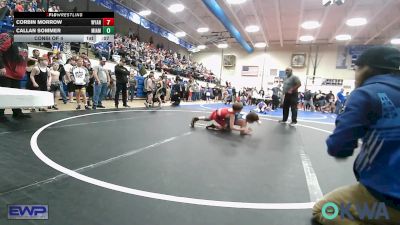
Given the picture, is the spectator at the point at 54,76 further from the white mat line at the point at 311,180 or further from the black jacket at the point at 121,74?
the white mat line at the point at 311,180

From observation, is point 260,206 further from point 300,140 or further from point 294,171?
point 300,140

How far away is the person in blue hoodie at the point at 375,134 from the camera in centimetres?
108

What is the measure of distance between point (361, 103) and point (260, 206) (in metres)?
0.83

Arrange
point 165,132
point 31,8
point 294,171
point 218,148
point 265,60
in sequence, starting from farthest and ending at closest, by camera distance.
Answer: point 265,60 → point 31,8 → point 165,132 → point 218,148 → point 294,171

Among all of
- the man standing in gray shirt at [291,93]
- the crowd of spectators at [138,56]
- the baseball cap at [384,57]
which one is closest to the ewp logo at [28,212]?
the baseball cap at [384,57]

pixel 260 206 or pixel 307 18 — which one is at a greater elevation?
pixel 307 18

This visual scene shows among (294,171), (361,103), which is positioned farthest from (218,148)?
(361,103)

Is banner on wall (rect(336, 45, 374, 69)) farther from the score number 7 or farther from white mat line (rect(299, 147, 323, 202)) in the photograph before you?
white mat line (rect(299, 147, 323, 202))

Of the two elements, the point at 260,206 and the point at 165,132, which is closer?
the point at 260,206

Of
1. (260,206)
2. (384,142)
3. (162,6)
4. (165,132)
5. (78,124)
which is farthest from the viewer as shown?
(162,6)

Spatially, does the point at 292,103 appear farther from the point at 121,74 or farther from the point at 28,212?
the point at 28,212

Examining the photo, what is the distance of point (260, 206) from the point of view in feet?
5.13
